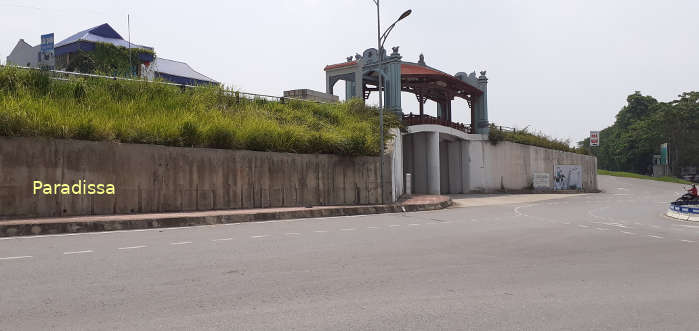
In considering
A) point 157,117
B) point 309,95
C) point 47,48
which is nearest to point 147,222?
point 157,117

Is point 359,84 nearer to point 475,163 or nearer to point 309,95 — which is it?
point 309,95

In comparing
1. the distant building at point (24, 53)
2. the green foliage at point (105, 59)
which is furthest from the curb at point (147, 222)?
the distant building at point (24, 53)

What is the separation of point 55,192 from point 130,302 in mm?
10228

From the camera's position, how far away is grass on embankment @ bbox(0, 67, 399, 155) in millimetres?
14203

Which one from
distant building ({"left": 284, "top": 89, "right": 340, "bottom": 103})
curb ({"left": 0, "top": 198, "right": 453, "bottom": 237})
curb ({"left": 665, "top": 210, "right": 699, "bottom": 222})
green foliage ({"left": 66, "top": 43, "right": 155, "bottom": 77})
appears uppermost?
green foliage ({"left": 66, "top": 43, "right": 155, "bottom": 77})

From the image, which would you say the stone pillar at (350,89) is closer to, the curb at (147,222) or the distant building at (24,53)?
the curb at (147,222)

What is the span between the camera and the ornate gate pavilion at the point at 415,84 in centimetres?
3244

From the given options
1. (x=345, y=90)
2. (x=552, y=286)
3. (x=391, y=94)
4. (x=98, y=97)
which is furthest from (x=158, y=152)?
(x=345, y=90)

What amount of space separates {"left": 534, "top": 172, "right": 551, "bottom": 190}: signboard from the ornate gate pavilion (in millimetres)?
6568

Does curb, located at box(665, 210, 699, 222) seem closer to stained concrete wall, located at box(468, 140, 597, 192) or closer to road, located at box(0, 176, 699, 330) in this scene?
road, located at box(0, 176, 699, 330)

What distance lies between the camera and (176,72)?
3503cm

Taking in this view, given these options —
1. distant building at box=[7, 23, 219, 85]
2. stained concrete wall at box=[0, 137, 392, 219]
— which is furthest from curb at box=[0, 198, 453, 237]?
distant building at box=[7, 23, 219, 85]

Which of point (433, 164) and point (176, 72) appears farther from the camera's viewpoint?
point (176, 72)

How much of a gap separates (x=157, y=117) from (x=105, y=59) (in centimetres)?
1583
